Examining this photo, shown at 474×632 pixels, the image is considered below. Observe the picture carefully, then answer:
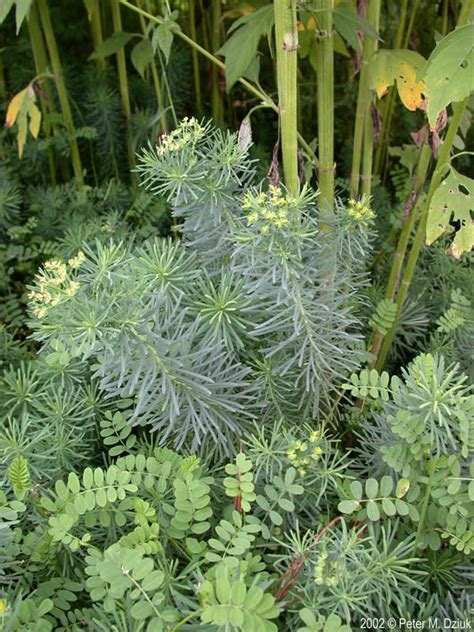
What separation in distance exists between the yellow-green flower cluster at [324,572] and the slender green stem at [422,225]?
1.46ft

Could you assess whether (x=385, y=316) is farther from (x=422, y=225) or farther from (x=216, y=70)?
(x=216, y=70)

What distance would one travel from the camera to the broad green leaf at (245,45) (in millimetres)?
791

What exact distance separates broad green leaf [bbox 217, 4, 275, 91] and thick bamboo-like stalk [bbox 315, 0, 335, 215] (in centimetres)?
8

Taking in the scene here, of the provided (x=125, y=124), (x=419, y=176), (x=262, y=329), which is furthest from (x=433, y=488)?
(x=125, y=124)

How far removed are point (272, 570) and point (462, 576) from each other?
0.20 m

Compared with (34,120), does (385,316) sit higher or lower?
lower

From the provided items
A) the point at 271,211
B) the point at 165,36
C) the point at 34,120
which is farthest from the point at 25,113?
the point at 271,211

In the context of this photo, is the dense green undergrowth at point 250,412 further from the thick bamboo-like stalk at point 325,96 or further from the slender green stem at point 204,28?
the slender green stem at point 204,28

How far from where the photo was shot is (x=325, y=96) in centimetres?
78

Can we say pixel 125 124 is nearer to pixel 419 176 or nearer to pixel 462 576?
pixel 419 176

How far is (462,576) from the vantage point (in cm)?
67

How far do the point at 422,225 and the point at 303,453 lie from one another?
380mm

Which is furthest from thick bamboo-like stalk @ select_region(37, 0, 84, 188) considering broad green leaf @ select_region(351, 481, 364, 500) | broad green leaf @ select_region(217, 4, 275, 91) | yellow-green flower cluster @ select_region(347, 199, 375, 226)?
broad green leaf @ select_region(351, 481, 364, 500)

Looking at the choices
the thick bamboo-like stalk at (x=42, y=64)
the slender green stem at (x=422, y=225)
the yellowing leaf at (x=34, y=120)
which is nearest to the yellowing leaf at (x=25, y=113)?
the yellowing leaf at (x=34, y=120)
